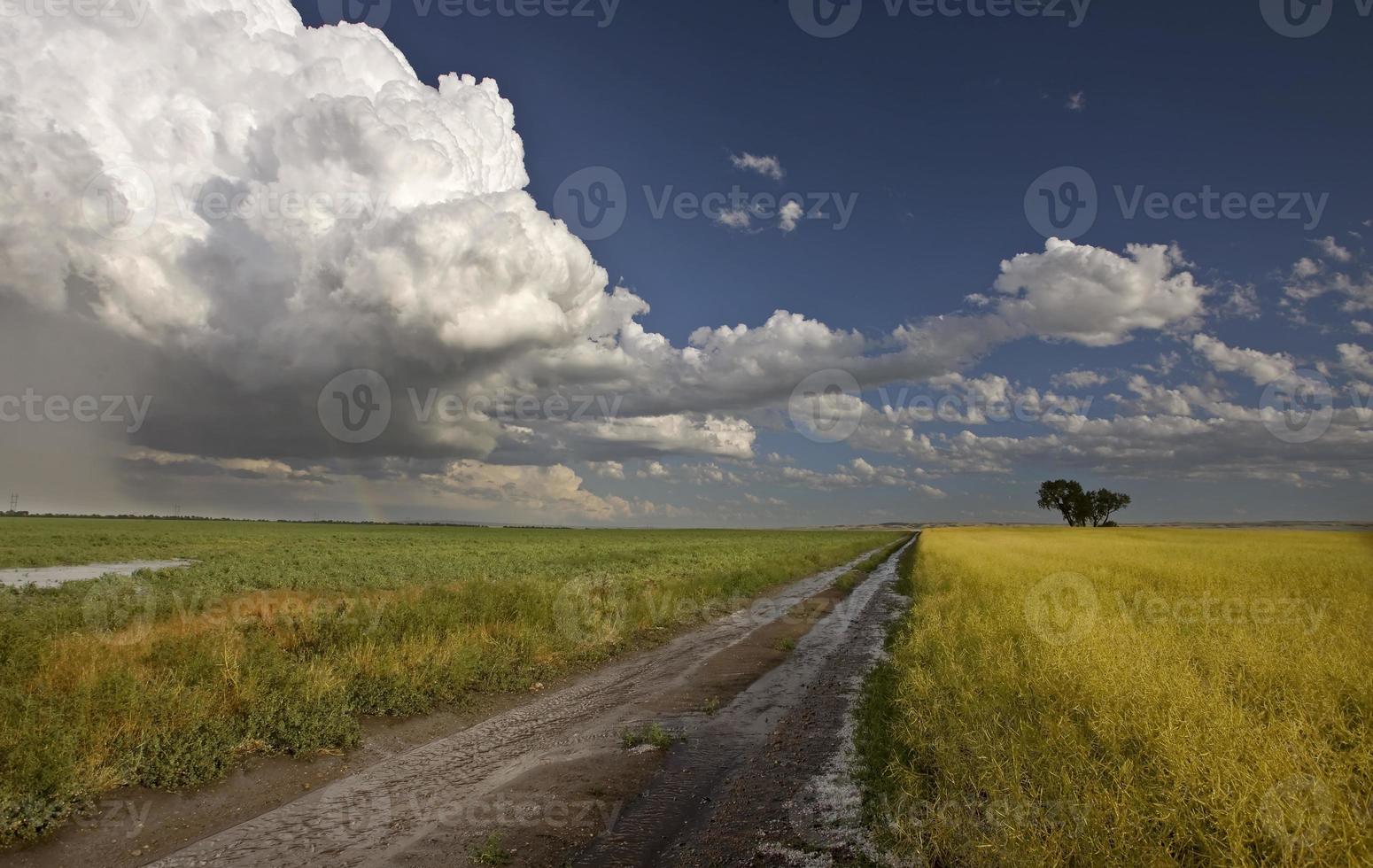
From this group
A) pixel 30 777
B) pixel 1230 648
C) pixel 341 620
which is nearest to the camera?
pixel 30 777

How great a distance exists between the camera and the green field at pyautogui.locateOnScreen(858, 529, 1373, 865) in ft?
15.6

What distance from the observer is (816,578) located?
36.8 metres

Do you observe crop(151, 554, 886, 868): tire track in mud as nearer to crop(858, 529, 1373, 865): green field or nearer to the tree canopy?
crop(858, 529, 1373, 865): green field

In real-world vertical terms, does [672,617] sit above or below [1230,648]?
below

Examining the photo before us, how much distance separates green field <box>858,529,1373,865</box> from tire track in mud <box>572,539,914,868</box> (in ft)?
1.99

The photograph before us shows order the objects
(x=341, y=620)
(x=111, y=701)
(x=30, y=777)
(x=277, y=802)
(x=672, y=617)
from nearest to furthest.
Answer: (x=30, y=777) → (x=277, y=802) → (x=111, y=701) → (x=341, y=620) → (x=672, y=617)

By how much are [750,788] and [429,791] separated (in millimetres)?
3700

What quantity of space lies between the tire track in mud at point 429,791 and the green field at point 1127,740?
11.1ft

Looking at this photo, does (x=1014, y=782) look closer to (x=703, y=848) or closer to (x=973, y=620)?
(x=703, y=848)

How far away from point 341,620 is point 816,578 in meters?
27.6

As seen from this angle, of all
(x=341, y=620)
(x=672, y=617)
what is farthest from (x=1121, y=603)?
(x=341, y=620)

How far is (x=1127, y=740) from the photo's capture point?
6719 millimetres

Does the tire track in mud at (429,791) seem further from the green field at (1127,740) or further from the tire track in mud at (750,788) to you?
the green field at (1127,740)

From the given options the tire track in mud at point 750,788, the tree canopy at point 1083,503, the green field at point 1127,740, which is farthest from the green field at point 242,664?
the tree canopy at point 1083,503
